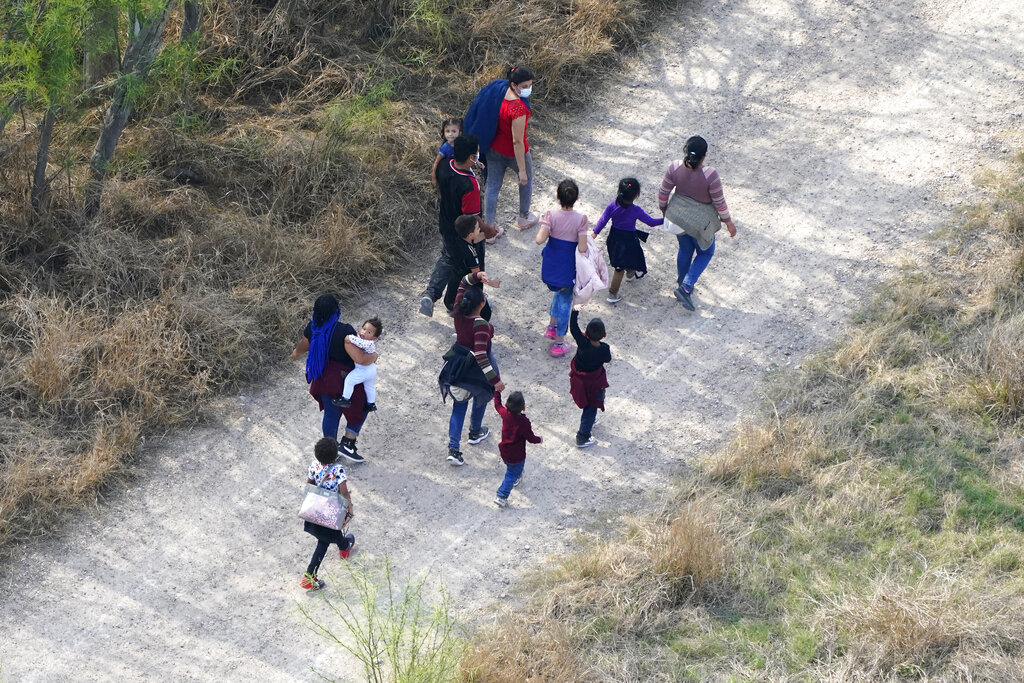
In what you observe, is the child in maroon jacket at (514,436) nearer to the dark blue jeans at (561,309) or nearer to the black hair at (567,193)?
the dark blue jeans at (561,309)

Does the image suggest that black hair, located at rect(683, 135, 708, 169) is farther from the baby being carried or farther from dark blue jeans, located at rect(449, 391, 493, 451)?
the baby being carried

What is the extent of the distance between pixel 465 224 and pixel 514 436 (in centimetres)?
196

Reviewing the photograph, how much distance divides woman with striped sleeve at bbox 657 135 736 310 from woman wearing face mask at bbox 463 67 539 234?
1.44 metres

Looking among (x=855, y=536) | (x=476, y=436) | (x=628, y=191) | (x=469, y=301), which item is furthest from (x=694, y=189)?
(x=855, y=536)

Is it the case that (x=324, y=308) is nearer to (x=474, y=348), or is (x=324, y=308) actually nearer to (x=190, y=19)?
Result: (x=474, y=348)

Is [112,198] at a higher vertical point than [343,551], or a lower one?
higher

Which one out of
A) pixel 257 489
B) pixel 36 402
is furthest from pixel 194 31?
pixel 257 489

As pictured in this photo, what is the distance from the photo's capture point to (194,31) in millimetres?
10344

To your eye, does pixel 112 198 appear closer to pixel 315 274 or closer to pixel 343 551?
pixel 315 274

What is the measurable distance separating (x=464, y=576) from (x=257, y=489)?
5.94ft

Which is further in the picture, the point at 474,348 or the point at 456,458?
the point at 456,458

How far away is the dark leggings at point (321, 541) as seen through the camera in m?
7.13

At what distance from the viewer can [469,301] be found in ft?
25.9

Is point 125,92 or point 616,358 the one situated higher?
point 125,92
